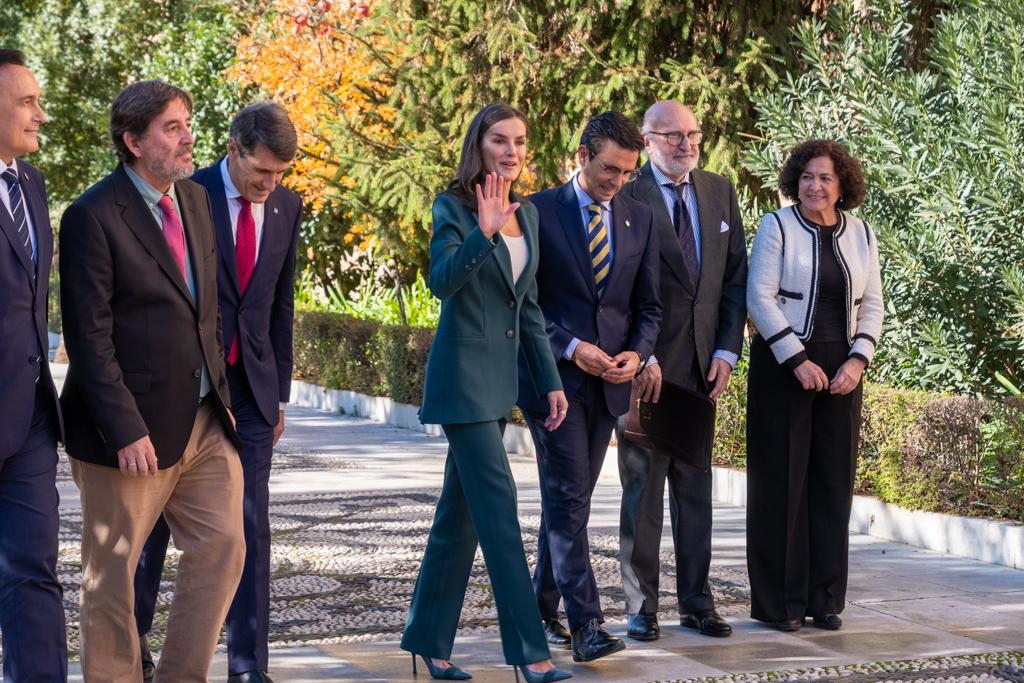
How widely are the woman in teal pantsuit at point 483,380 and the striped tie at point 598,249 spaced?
22.8 inches

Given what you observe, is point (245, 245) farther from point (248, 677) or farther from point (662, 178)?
point (662, 178)

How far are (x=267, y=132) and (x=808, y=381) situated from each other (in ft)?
8.66

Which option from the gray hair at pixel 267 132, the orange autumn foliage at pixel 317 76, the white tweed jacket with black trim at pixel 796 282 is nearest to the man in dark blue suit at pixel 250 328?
the gray hair at pixel 267 132

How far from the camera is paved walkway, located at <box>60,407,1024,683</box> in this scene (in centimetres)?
589

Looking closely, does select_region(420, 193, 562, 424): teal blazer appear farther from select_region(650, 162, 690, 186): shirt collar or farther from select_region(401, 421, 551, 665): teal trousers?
select_region(650, 162, 690, 186): shirt collar

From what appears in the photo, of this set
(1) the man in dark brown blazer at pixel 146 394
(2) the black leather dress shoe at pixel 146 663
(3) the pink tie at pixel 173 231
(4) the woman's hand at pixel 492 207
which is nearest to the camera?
(1) the man in dark brown blazer at pixel 146 394

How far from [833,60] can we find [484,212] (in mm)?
7269

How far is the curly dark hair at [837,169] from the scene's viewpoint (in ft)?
22.2

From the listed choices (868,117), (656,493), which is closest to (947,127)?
(868,117)

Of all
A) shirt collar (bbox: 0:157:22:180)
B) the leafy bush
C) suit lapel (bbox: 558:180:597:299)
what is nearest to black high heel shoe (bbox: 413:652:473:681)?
suit lapel (bbox: 558:180:597:299)

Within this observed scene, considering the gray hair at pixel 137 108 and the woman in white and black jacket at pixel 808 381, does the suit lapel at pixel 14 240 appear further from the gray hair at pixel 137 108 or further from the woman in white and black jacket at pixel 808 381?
the woman in white and black jacket at pixel 808 381

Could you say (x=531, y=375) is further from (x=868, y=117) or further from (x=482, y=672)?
(x=868, y=117)

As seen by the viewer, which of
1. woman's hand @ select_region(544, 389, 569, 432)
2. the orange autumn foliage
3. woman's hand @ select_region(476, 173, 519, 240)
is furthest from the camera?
the orange autumn foliage

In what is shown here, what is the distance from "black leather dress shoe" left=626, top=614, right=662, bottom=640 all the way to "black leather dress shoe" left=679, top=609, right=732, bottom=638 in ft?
0.62
